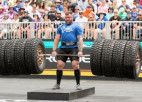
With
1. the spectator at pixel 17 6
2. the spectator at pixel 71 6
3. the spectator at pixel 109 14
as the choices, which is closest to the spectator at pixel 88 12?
the spectator at pixel 109 14

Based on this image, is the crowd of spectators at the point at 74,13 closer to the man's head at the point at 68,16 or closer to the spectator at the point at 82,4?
the spectator at the point at 82,4

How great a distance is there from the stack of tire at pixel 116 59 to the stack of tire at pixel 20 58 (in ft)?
5.37

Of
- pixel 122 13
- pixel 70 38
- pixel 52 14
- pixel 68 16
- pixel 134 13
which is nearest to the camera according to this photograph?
pixel 68 16

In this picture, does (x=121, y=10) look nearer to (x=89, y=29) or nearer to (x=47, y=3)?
(x=89, y=29)

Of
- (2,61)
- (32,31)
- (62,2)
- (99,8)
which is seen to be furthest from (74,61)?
(62,2)

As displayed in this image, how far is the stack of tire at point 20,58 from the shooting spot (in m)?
13.9

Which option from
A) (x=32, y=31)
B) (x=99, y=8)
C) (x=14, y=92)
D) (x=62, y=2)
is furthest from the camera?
(x=62, y=2)

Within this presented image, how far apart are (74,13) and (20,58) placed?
9.79 metres

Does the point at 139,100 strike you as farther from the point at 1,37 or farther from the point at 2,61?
the point at 1,37

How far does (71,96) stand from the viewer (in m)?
12.8

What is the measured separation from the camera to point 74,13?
76.7ft

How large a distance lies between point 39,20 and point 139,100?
1002 cm

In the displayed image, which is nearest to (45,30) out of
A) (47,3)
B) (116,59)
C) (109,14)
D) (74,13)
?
(74,13)

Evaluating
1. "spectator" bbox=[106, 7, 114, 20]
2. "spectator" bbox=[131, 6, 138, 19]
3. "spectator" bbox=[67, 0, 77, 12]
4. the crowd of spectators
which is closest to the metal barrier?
the crowd of spectators
